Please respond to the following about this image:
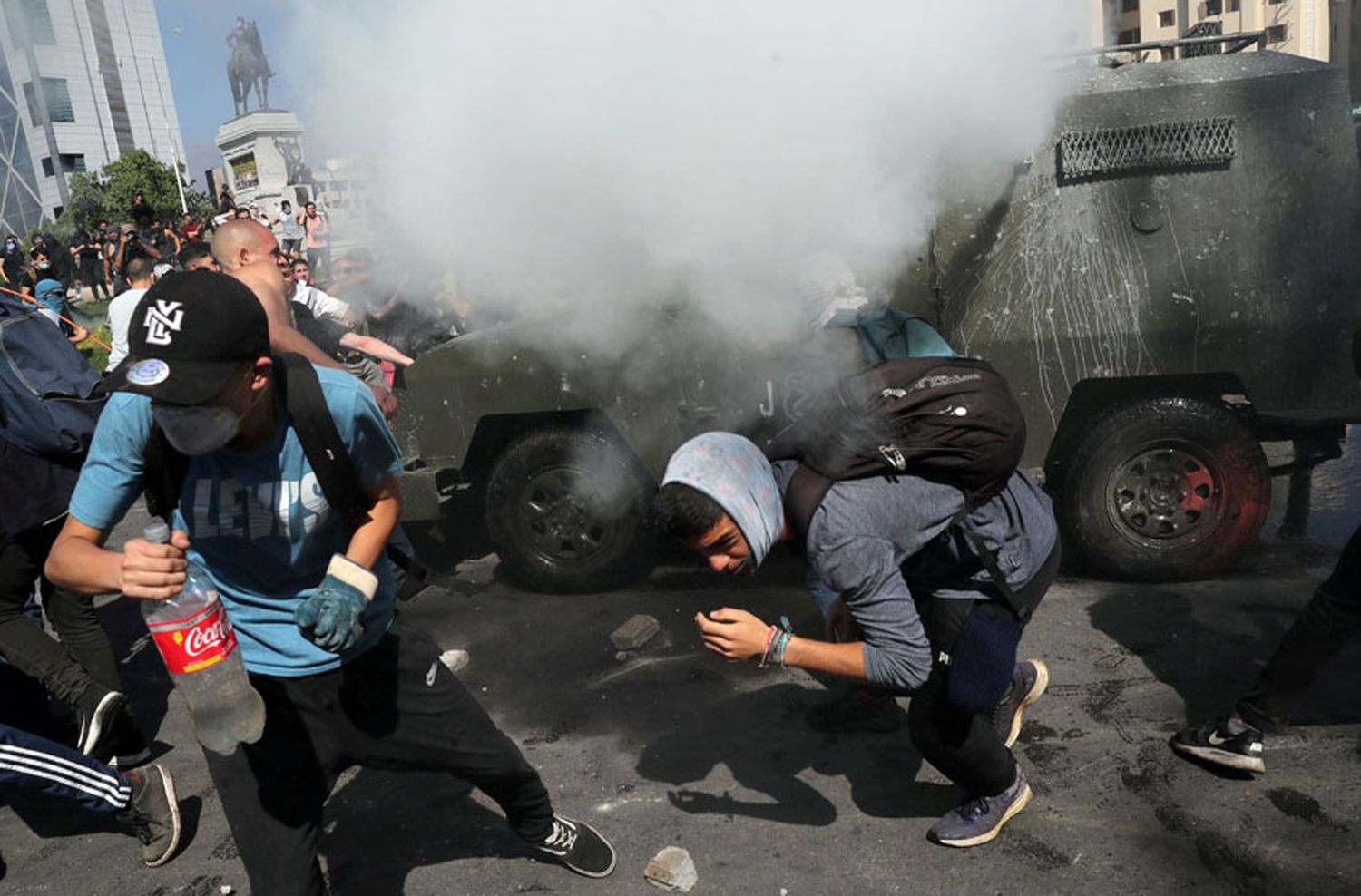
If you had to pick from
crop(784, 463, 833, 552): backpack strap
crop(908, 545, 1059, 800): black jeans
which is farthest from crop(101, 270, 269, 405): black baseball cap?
crop(908, 545, 1059, 800): black jeans

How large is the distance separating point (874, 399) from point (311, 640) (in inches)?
56.9

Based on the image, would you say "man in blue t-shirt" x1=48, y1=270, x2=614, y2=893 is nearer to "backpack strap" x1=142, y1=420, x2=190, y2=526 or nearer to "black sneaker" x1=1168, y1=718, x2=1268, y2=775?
"backpack strap" x1=142, y1=420, x2=190, y2=526

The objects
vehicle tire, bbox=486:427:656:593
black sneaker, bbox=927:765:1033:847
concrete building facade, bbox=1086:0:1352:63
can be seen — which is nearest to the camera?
black sneaker, bbox=927:765:1033:847

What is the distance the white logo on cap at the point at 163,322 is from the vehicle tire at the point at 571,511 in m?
3.01

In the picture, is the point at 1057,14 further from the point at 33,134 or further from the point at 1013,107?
the point at 33,134

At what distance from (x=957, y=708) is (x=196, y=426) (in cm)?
204

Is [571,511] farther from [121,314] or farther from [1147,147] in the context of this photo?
[1147,147]

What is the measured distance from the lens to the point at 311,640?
211cm

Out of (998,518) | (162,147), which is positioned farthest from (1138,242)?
(162,147)

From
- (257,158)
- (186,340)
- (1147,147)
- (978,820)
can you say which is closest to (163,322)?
(186,340)

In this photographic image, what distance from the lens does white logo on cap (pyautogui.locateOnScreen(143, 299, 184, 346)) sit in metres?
1.92

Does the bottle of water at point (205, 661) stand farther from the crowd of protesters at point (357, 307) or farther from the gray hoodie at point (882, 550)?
the crowd of protesters at point (357, 307)

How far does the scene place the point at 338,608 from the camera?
6.82 feet

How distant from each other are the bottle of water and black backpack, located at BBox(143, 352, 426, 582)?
4.0 inches
